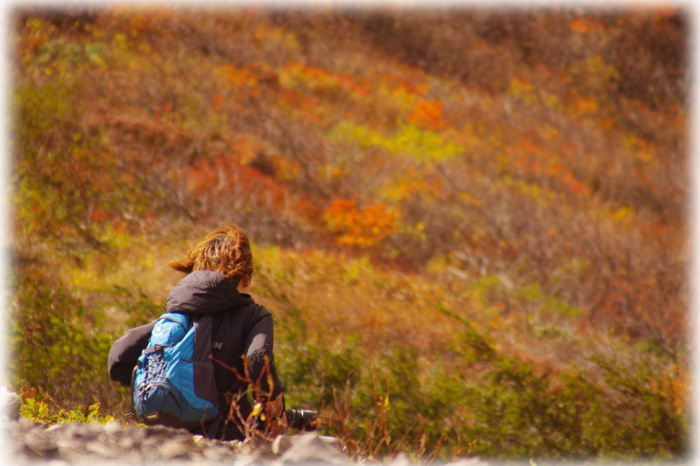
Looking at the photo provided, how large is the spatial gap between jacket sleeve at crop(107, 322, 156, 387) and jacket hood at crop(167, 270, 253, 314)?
0.24 metres

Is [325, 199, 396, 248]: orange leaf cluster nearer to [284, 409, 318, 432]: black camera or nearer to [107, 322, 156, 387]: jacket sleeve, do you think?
[284, 409, 318, 432]: black camera

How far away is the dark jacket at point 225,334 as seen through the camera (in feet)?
9.36

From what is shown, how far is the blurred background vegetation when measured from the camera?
657 cm

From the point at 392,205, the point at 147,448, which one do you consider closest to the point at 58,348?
the point at 147,448

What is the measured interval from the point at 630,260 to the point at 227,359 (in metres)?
11.1

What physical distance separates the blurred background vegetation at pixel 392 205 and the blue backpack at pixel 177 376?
0.84 meters

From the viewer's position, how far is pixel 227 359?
2895 millimetres

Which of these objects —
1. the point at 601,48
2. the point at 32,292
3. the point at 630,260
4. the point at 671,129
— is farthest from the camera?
the point at 601,48

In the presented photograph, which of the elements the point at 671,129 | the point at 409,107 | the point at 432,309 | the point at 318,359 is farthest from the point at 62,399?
the point at 671,129

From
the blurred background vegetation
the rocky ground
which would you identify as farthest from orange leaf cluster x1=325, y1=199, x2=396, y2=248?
the rocky ground

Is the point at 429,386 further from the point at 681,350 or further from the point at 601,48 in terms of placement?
the point at 601,48

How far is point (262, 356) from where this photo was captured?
2797mm

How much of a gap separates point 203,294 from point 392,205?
998cm

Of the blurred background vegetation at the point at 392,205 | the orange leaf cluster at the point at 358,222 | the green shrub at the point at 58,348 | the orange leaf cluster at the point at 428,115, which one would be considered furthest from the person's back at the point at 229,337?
the orange leaf cluster at the point at 428,115
